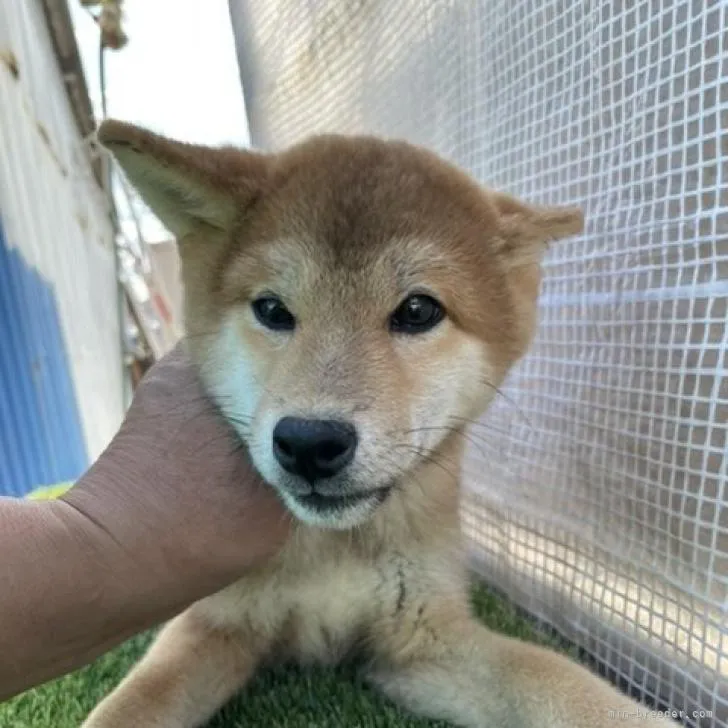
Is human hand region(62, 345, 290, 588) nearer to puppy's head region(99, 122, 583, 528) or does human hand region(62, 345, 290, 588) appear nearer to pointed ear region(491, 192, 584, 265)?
puppy's head region(99, 122, 583, 528)

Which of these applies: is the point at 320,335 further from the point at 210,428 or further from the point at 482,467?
the point at 482,467

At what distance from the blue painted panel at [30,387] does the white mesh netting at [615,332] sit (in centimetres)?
Result: 155

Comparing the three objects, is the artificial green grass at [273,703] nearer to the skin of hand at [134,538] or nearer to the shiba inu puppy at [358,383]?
the shiba inu puppy at [358,383]

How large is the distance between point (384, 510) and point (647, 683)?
22.7 inches

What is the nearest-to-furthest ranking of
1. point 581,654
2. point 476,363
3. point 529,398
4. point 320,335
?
point 320,335
point 476,363
point 581,654
point 529,398

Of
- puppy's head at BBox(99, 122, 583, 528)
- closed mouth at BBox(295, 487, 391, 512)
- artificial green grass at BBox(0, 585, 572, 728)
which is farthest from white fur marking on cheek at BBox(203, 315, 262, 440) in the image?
artificial green grass at BBox(0, 585, 572, 728)

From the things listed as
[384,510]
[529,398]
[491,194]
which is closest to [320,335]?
[384,510]

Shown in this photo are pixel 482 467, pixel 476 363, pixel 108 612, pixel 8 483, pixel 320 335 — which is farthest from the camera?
pixel 8 483

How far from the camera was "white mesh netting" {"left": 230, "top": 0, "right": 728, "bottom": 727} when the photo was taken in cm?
126

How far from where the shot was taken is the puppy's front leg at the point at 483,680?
1.23m

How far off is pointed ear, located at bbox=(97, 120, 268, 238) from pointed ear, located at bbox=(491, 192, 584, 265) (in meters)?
0.48

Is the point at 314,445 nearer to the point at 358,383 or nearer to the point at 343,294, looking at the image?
the point at 358,383

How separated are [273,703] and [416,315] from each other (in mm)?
775

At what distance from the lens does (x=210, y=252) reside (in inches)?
57.1
